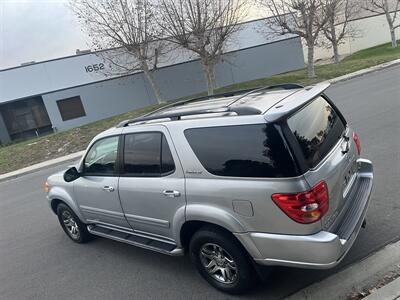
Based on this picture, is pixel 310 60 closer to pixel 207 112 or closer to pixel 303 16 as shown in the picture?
pixel 303 16

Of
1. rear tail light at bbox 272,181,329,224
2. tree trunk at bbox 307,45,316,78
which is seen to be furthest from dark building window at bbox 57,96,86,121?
rear tail light at bbox 272,181,329,224

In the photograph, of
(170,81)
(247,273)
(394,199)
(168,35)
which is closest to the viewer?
(247,273)

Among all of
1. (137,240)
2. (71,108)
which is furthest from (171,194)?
(71,108)

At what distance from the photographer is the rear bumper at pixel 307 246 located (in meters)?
2.78

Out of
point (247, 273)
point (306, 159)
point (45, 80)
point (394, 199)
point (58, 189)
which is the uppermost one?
point (45, 80)

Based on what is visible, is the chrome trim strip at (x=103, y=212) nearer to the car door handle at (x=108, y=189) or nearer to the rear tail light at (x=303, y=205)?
the car door handle at (x=108, y=189)

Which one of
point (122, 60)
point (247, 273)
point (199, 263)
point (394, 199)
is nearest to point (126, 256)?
point (199, 263)

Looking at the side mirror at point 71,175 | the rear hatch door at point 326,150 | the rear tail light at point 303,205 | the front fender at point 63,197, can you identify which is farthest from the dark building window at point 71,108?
the rear tail light at point 303,205

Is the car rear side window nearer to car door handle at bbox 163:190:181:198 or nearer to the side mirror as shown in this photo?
car door handle at bbox 163:190:181:198

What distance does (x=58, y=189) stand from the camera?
5.10 meters

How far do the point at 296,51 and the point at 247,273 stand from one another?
33.8 metres

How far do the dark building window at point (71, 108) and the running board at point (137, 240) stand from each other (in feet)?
79.9

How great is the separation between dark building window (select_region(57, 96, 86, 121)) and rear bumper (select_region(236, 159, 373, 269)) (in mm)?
26584

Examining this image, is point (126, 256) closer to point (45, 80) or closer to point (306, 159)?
point (306, 159)
